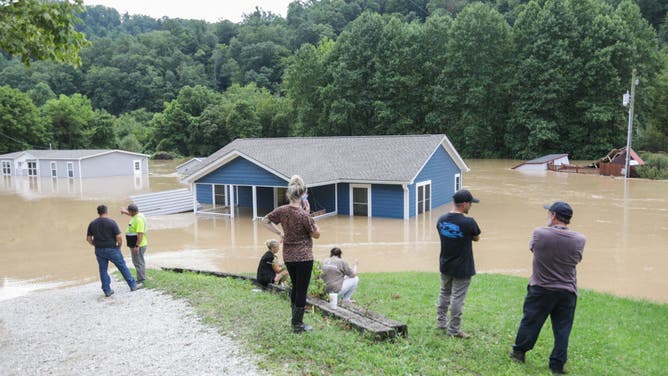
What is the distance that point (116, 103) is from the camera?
4023 inches

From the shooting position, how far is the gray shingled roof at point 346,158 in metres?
21.9

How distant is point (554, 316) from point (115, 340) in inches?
208

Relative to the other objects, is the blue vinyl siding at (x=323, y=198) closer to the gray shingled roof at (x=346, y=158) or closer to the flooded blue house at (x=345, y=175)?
the flooded blue house at (x=345, y=175)

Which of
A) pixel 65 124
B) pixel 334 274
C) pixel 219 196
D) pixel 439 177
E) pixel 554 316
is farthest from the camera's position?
pixel 65 124

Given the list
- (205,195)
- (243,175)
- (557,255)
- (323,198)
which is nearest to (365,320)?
(557,255)

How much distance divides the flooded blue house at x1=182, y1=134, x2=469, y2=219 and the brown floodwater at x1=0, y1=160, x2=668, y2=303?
89cm

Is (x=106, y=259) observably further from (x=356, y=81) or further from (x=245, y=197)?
(x=356, y=81)

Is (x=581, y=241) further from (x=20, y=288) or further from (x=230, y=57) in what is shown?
→ (x=230, y=57)

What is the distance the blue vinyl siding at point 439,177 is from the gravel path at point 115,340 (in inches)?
595

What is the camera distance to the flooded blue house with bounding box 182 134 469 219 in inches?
864

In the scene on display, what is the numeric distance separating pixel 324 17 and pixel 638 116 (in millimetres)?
72101

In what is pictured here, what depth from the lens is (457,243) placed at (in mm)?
6070

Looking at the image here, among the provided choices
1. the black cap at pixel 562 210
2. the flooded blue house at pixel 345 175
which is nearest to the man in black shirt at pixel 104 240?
the black cap at pixel 562 210

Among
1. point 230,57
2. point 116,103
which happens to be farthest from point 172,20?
point 116,103
